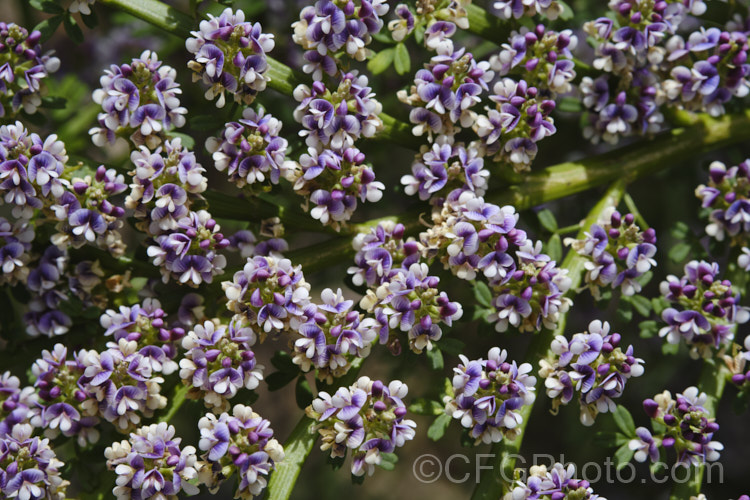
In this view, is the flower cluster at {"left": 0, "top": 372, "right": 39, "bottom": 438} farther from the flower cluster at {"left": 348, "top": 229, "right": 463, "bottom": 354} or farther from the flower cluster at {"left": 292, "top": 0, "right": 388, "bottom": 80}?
the flower cluster at {"left": 292, "top": 0, "right": 388, "bottom": 80}

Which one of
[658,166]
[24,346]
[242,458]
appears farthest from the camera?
[658,166]

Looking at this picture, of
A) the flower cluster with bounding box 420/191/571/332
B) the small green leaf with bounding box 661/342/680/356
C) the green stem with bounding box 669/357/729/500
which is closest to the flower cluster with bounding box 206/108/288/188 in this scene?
the flower cluster with bounding box 420/191/571/332

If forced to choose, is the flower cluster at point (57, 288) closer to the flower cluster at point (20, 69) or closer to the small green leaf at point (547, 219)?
the flower cluster at point (20, 69)

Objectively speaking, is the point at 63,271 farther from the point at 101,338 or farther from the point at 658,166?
the point at 658,166

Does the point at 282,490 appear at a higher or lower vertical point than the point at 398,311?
lower

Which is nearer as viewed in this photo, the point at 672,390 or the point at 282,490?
the point at 282,490

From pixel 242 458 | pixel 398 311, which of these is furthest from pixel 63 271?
pixel 398 311

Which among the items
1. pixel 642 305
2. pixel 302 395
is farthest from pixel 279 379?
pixel 642 305
